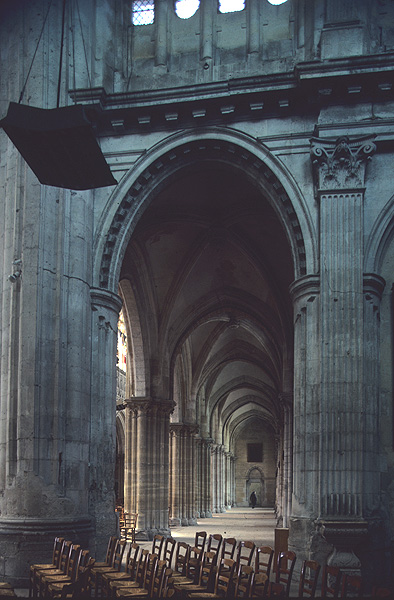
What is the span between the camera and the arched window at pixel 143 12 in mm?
16812

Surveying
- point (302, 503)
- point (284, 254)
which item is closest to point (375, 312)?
point (302, 503)

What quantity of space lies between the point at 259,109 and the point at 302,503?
7.28 metres

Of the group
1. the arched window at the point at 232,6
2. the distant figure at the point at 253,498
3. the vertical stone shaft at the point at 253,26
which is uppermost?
the arched window at the point at 232,6

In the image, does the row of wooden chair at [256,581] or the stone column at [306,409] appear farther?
the stone column at [306,409]

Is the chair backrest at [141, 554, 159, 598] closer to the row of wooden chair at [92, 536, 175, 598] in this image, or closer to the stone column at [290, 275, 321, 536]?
the row of wooden chair at [92, 536, 175, 598]

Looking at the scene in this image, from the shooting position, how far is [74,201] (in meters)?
15.5

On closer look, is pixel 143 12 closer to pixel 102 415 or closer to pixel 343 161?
pixel 343 161

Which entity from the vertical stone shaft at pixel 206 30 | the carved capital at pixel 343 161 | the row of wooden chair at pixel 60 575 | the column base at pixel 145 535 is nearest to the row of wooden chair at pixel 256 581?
the row of wooden chair at pixel 60 575

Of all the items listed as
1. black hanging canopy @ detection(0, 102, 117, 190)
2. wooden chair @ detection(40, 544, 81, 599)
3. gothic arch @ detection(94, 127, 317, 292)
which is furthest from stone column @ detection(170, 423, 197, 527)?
black hanging canopy @ detection(0, 102, 117, 190)

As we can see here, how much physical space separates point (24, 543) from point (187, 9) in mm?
10907

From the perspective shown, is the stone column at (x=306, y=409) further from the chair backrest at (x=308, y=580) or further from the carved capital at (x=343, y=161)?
the chair backrest at (x=308, y=580)

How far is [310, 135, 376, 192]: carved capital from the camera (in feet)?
47.1

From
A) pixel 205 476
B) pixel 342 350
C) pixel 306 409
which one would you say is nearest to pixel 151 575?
pixel 306 409

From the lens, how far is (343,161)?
14438 mm
